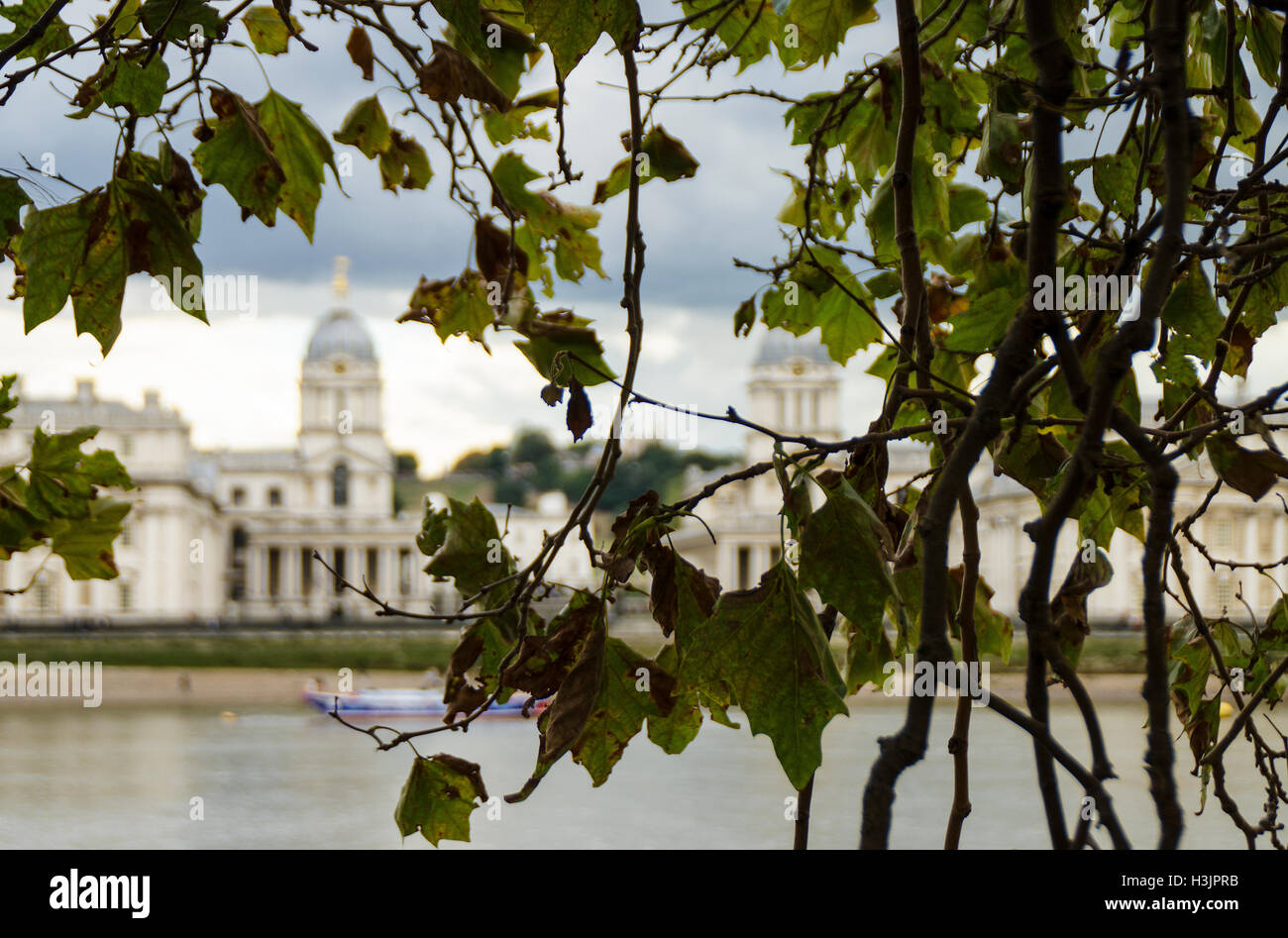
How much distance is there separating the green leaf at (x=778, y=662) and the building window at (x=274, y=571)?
Answer: 2322 inches

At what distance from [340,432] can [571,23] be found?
59.1 m

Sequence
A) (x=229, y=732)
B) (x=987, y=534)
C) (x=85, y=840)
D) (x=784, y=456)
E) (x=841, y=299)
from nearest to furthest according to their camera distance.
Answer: (x=784, y=456)
(x=841, y=299)
(x=85, y=840)
(x=229, y=732)
(x=987, y=534)

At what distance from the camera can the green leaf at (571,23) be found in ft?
2.11

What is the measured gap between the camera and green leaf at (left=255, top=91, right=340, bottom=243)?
853 millimetres

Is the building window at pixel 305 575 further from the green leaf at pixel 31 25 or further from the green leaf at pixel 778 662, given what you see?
the green leaf at pixel 778 662

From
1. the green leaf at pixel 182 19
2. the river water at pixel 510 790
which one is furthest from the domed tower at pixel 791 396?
the green leaf at pixel 182 19

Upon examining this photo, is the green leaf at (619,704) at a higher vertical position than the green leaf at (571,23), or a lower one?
lower

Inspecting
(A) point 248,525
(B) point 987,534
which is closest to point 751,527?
(B) point 987,534

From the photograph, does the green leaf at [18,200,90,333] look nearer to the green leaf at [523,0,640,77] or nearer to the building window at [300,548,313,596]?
the green leaf at [523,0,640,77]

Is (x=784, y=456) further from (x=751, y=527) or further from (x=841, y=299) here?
(x=751, y=527)

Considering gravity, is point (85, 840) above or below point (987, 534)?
below

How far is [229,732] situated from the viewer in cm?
2391

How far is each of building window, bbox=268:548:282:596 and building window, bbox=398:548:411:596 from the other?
488cm
